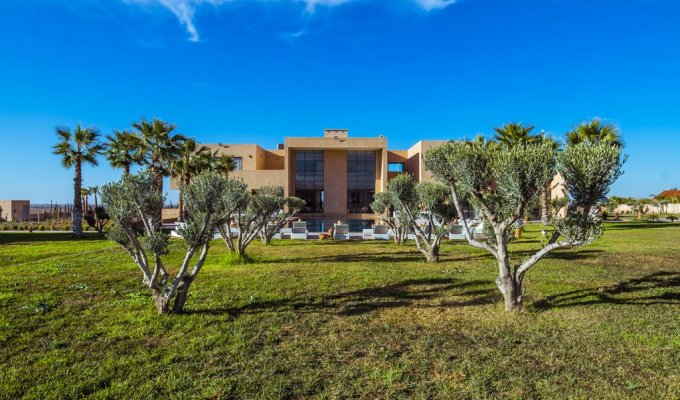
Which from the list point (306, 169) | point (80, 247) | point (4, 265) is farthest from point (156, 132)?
point (306, 169)

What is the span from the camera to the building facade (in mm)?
39062

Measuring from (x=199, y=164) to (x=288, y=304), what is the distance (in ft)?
73.9

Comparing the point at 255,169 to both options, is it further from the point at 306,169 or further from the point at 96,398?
the point at 96,398

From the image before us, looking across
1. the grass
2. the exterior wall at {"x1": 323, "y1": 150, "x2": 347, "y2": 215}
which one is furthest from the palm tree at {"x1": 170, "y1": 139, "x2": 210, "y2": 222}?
the exterior wall at {"x1": 323, "y1": 150, "x2": 347, "y2": 215}

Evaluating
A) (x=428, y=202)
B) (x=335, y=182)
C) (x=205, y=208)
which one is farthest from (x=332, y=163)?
(x=205, y=208)

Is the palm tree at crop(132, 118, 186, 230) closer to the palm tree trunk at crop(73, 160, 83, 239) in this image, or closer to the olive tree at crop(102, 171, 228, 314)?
the palm tree trunk at crop(73, 160, 83, 239)

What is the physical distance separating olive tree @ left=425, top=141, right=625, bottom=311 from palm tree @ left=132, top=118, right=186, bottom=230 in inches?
840

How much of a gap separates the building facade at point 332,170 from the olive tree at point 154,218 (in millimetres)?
31854

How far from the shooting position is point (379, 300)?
25.7ft

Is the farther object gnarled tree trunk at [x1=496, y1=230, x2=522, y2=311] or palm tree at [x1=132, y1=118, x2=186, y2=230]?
palm tree at [x1=132, y1=118, x2=186, y2=230]

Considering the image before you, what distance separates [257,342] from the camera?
17.9 feet

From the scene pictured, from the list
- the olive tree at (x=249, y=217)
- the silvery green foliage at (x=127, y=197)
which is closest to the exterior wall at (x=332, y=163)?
the olive tree at (x=249, y=217)

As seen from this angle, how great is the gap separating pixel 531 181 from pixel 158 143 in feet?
78.3

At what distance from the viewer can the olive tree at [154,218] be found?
614 centimetres
